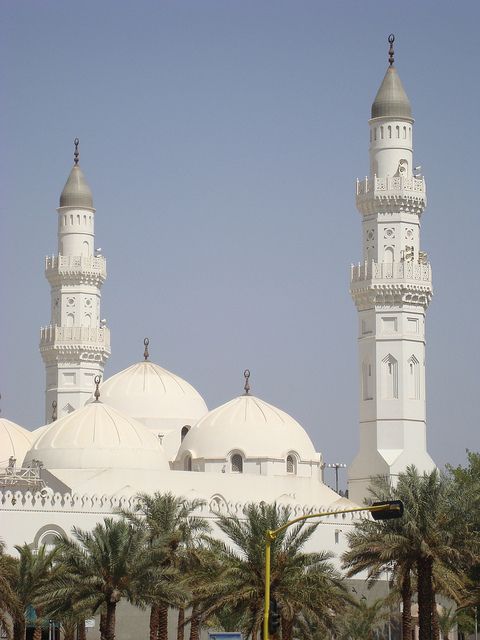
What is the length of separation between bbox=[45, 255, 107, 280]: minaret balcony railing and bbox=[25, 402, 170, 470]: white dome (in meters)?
13.3

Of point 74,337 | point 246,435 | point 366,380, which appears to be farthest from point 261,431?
point 74,337

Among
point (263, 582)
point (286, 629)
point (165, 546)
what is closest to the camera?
point (263, 582)

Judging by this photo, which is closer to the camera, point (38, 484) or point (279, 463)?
point (38, 484)

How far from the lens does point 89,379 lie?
7500 cm

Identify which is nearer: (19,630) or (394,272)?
(19,630)

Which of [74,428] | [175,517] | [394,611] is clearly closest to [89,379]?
[74,428]

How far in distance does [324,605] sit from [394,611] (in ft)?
51.8

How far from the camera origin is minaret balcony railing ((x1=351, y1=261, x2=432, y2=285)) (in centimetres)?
6581

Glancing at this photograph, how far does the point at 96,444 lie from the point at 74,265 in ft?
51.0

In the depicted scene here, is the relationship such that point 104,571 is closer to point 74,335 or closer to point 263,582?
point 263,582

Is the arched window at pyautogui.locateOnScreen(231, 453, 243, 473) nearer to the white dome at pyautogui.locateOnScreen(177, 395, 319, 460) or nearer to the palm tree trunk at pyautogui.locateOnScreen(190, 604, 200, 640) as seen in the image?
the white dome at pyautogui.locateOnScreen(177, 395, 319, 460)

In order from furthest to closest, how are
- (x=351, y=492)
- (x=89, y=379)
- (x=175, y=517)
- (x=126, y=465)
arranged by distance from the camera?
(x=89, y=379) → (x=351, y=492) → (x=126, y=465) → (x=175, y=517)

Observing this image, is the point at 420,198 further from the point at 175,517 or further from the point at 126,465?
the point at 175,517

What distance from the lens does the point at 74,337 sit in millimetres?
74562
